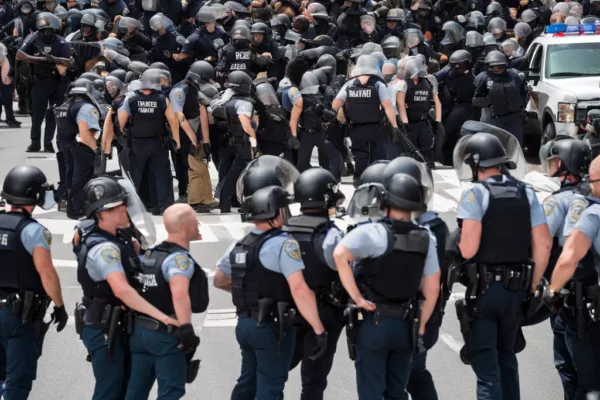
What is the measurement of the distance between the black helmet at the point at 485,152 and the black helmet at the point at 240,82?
22.9 ft

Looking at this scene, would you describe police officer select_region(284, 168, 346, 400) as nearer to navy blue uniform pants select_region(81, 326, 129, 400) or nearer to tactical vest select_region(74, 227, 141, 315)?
tactical vest select_region(74, 227, 141, 315)

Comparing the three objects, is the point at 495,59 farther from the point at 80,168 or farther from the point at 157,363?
the point at 157,363

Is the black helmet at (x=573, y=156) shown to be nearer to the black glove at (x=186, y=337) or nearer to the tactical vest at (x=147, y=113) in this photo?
the black glove at (x=186, y=337)

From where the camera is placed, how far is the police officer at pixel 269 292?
24.7 feet

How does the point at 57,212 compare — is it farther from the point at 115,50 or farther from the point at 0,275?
the point at 0,275

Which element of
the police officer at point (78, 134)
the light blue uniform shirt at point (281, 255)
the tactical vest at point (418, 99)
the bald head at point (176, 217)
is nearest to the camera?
the light blue uniform shirt at point (281, 255)

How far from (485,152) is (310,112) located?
26.1 ft

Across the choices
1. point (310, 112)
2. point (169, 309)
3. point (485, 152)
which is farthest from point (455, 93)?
point (169, 309)

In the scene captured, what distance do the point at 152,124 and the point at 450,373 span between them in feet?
21.5

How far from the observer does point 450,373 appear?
982 cm

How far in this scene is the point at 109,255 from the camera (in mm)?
7477

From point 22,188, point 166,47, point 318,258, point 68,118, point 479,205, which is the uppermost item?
point 22,188

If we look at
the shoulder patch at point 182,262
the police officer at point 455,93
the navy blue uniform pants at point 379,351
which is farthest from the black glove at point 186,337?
the police officer at point 455,93

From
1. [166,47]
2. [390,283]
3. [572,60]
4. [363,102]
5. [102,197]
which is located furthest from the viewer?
[166,47]
